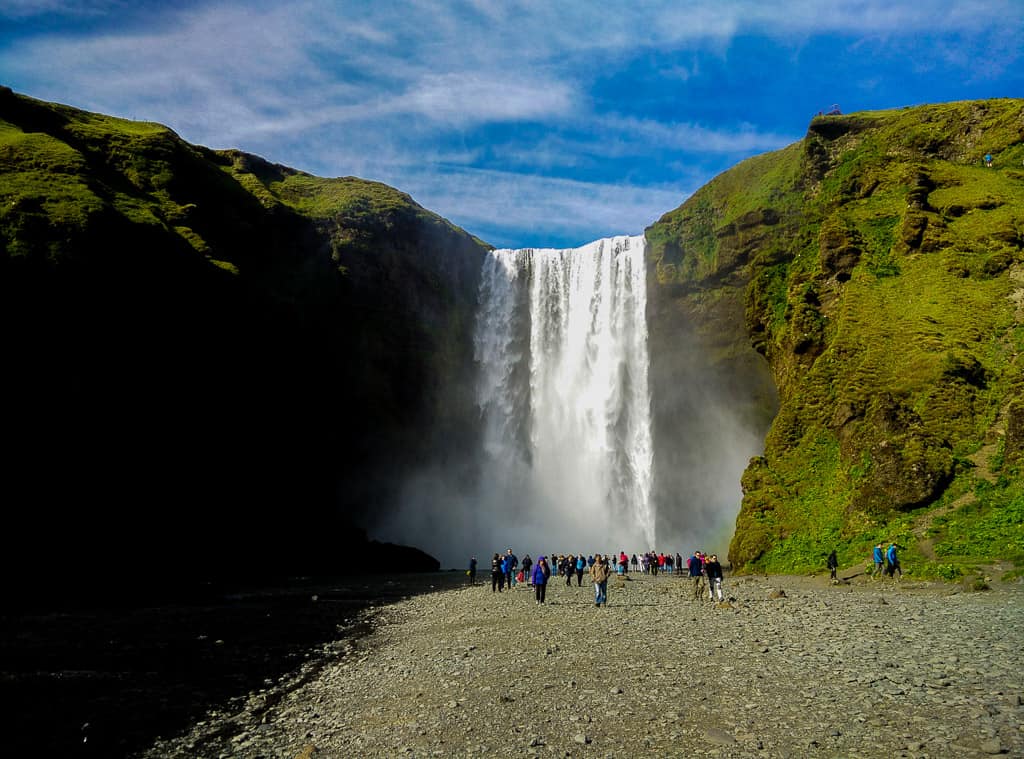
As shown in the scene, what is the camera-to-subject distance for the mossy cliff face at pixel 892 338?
26.1 meters

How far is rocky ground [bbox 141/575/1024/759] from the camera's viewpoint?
8.55 metres

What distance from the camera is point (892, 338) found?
107 feet

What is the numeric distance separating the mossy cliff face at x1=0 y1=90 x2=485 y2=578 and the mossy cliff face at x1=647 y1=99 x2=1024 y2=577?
1308 inches

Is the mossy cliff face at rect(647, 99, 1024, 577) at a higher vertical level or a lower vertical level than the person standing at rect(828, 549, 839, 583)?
higher

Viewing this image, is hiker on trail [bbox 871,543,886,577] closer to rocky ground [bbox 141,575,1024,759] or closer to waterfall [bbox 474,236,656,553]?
rocky ground [bbox 141,575,1024,759]

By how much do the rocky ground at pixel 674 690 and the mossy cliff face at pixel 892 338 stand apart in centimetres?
745

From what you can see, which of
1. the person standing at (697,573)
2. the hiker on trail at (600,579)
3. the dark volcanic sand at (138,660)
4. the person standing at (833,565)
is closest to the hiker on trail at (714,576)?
the person standing at (697,573)

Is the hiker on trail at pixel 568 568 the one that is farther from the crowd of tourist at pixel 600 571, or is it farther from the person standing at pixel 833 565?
the person standing at pixel 833 565

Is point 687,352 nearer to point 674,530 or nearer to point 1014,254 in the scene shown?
point 674,530

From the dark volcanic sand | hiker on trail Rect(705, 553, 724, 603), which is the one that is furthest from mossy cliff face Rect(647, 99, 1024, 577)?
the dark volcanic sand

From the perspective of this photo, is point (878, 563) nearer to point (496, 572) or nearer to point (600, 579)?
point (600, 579)

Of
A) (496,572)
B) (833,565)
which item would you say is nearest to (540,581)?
(496,572)

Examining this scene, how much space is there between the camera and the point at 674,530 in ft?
183

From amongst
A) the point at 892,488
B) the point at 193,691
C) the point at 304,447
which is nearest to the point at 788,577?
the point at 892,488
